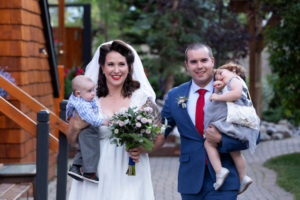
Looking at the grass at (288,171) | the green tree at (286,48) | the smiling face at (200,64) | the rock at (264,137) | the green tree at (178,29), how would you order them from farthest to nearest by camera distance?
the rock at (264,137)
the green tree at (178,29)
the green tree at (286,48)
the grass at (288,171)
the smiling face at (200,64)

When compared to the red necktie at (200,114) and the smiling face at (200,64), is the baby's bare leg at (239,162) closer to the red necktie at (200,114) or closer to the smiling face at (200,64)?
the red necktie at (200,114)

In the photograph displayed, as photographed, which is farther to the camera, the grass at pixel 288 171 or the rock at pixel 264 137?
the rock at pixel 264 137

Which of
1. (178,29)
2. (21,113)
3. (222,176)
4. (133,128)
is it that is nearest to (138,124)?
(133,128)

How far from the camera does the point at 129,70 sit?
3.42m

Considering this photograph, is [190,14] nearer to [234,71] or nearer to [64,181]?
[64,181]

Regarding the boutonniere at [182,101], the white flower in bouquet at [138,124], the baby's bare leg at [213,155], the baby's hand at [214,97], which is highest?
the baby's hand at [214,97]

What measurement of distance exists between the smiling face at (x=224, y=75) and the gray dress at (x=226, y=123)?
43 mm

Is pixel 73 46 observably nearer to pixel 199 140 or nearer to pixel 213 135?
pixel 199 140

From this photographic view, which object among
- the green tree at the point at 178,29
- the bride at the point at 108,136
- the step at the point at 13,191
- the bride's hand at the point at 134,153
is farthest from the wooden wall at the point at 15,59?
the green tree at the point at 178,29

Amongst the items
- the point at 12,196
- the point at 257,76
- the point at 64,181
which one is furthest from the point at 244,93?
the point at 257,76

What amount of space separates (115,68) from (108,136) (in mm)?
541

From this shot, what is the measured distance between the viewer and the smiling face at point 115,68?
A: 3242 millimetres

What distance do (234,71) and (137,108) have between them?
0.84 meters

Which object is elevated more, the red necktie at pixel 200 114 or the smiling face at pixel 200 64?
the smiling face at pixel 200 64
